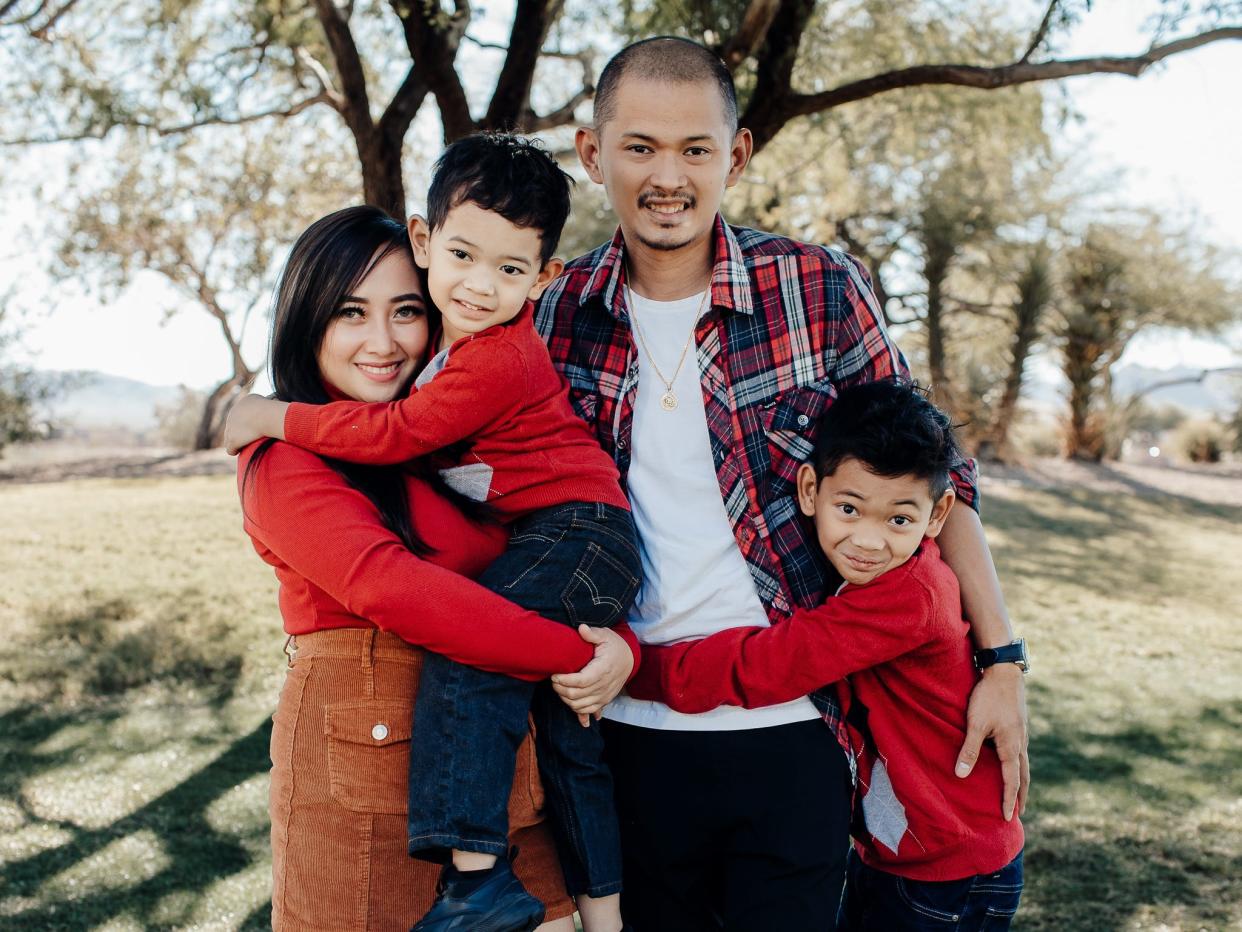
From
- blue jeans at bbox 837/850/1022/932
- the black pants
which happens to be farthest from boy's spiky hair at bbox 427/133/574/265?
blue jeans at bbox 837/850/1022/932

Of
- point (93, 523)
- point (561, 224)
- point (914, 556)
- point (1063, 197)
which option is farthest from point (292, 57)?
point (1063, 197)

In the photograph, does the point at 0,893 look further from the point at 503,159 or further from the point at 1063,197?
the point at 1063,197

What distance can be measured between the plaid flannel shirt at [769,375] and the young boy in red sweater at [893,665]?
8cm

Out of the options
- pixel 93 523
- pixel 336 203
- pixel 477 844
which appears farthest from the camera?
pixel 336 203

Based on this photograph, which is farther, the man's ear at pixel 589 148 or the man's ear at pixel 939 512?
the man's ear at pixel 589 148

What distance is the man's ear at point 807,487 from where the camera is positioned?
2252mm

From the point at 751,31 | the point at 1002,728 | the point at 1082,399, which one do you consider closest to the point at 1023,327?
the point at 1082,399

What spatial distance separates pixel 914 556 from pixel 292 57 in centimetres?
765

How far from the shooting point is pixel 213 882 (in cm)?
420

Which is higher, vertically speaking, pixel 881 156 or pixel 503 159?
pixel 881 156

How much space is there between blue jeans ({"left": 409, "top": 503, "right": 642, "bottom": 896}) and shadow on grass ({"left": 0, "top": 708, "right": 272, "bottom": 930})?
2413mm

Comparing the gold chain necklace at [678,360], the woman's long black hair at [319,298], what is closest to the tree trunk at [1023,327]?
the gold chain necklace at [678,360]

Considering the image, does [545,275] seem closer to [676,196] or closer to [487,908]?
[676,196]

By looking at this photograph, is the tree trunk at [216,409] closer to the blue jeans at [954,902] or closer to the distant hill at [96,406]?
the distant hill at [96,406]
